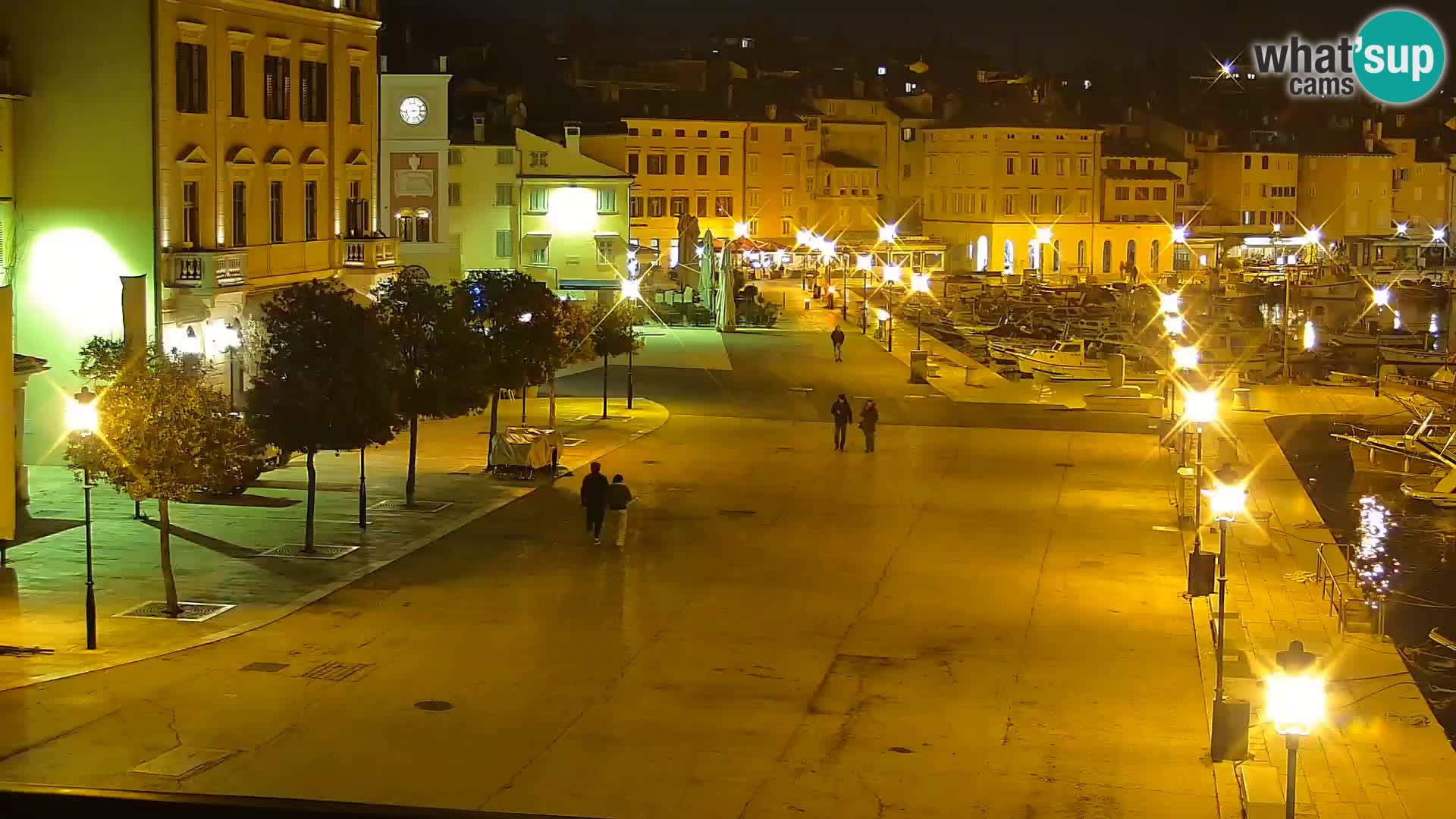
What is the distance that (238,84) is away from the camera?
37469 mm

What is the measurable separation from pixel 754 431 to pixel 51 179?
1603 centimetres

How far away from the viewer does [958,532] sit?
29.5 meters

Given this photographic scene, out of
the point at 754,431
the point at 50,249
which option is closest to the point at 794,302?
the point at 754,431

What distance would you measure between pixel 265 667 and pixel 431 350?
1292 centimetres

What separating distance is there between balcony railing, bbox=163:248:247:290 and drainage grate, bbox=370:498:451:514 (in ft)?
23.0

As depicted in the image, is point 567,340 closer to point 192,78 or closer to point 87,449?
point 192,78

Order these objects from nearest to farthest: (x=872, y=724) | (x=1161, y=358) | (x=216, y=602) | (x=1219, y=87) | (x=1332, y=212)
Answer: (x=872, y=724)
(x=216, y=602)
(x=1161, y=358)
(x=1332, y=212)
(x=1219, y=87)

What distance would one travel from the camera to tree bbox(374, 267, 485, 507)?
31.5m

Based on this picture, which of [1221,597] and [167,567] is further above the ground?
[1221,597]

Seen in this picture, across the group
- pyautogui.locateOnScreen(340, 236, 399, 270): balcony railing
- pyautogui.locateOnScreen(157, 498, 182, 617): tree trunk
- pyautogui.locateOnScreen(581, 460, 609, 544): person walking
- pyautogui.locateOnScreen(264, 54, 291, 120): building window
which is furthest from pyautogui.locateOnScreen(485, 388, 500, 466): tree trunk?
pyautogui.locateOnScreen(157, 498, 182, 617): tree trunk

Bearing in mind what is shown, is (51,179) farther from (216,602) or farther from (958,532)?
(958,532)

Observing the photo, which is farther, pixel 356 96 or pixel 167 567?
pixel 356 96

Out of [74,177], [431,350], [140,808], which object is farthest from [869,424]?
[140,808]

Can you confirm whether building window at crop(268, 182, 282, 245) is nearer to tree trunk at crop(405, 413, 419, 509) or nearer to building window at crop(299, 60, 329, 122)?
building window at crop(299, 60, 329, 122)
